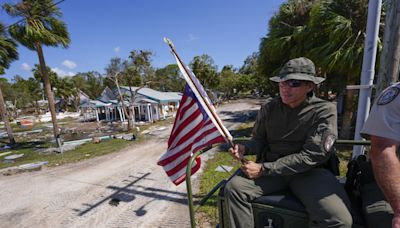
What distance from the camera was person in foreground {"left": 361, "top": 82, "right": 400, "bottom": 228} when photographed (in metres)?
1.27

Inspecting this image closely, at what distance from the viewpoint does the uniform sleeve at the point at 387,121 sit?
1271 mm

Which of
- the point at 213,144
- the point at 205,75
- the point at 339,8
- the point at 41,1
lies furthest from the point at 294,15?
the point at 205,75

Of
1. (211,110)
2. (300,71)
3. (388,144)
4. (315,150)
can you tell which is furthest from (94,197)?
(388,144)

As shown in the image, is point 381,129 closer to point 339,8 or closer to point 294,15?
point 339,8

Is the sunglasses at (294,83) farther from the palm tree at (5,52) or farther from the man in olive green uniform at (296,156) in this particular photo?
the palm tree at (5,52)

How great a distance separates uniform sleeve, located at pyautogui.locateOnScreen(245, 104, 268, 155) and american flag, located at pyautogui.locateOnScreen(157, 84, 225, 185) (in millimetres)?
590

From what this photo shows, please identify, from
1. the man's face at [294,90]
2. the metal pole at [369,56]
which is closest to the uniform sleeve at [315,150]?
the man's face at [294,90]

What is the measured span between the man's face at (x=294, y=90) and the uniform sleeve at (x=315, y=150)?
0.21 m

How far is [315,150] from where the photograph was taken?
1838 mm

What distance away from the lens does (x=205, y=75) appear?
4066cm

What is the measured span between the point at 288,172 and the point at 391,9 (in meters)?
2.47

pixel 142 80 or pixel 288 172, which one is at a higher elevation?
pixel 142 80

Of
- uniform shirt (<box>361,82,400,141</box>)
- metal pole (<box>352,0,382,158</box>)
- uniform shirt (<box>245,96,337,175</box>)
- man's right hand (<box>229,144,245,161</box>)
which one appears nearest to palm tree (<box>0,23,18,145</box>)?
man's right hand (<box>229,144,245,161</box>)

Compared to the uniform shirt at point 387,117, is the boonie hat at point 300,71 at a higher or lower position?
higher
